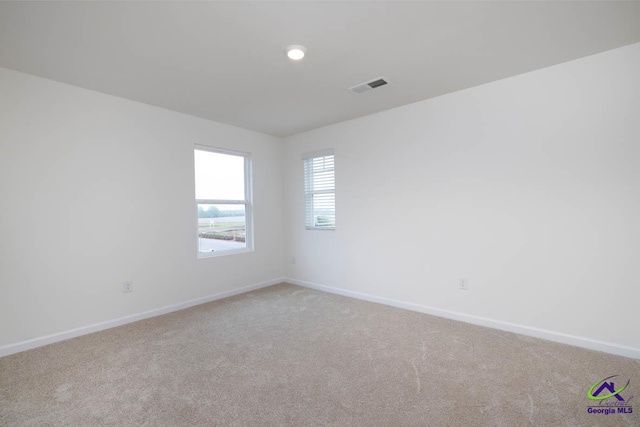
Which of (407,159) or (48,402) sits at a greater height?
(407,159)

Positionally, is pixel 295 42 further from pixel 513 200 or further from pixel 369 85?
pixel 513 200

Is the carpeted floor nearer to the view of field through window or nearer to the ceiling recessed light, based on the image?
the view of field through window

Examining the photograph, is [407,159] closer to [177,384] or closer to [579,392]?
[579,392]

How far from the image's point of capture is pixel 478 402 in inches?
72.7

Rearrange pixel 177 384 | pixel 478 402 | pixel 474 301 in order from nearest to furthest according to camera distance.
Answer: pixel 478 402 → pixel 177 384 → pixel 474 301

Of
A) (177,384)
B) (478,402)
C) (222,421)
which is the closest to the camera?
(222,421)

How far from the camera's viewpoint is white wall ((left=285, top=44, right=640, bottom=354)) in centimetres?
239

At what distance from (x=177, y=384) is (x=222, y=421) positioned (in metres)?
0.56

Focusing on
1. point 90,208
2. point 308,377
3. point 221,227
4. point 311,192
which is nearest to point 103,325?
point 90,208

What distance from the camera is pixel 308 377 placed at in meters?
2.14

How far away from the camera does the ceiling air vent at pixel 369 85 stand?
2.85 metres

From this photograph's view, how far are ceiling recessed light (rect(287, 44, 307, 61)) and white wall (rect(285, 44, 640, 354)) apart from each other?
1.08 metres

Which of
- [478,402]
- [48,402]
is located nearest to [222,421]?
[48,402]
